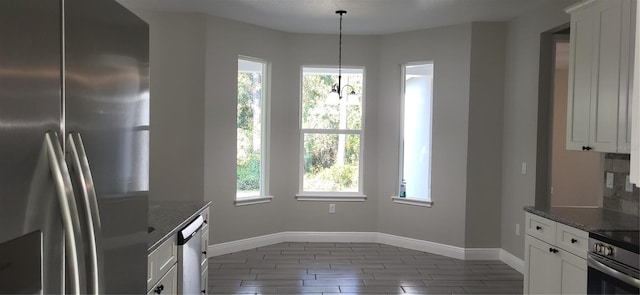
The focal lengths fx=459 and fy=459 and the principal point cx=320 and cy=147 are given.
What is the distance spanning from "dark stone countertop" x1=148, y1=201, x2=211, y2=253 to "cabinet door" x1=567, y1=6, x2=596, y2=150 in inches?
107

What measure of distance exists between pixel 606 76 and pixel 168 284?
294 centimetres

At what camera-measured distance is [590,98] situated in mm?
3135

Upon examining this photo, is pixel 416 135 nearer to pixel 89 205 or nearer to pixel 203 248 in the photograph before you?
pixel 203 248

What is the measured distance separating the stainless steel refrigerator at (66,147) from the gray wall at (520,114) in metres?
4.09

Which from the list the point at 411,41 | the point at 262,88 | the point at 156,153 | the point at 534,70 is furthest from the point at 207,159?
the point at 534,70

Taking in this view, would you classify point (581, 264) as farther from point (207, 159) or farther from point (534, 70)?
point (207, 159)

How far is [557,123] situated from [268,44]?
397 centimetres

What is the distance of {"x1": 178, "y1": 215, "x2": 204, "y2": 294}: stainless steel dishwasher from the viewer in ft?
8.41

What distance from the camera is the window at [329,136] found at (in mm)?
5969

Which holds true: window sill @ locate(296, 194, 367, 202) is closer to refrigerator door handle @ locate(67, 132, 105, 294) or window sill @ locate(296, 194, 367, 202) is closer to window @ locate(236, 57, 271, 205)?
window @ locate(236, 57, 271, 205)

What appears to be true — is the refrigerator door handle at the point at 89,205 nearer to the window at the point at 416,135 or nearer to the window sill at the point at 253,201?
the window sill at the point at 253,201

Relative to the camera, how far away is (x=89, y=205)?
3.52 ft

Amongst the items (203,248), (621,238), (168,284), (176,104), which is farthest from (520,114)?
(168,284)

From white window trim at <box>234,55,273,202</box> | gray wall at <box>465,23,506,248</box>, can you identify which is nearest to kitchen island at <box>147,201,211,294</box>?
white window trim at <box>234,55,273,202</box>
